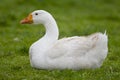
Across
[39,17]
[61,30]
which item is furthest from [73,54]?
[61,30]

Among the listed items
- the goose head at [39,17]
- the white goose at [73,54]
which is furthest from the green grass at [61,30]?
the goose head at [39,17]

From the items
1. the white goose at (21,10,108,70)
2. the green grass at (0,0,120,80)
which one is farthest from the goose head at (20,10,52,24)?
the green grass at (0,0,120,80)

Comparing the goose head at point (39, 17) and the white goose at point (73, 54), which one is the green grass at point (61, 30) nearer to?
the white goose at point (73, 54)

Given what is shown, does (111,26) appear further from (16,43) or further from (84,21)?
(16,43)

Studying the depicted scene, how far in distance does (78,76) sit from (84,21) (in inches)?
414

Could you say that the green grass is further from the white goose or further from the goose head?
the goose head

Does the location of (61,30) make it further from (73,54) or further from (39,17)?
(73,54)

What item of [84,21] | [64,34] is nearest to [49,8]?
[84,21]

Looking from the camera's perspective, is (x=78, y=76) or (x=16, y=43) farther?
(x=16, y=43)

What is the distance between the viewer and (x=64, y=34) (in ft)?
55.4

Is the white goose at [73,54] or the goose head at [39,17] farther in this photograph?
the goose head at [39,17]

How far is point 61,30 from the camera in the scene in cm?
1798

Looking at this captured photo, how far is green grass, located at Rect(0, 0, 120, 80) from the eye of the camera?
10.5m

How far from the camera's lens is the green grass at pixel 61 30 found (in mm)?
10477
